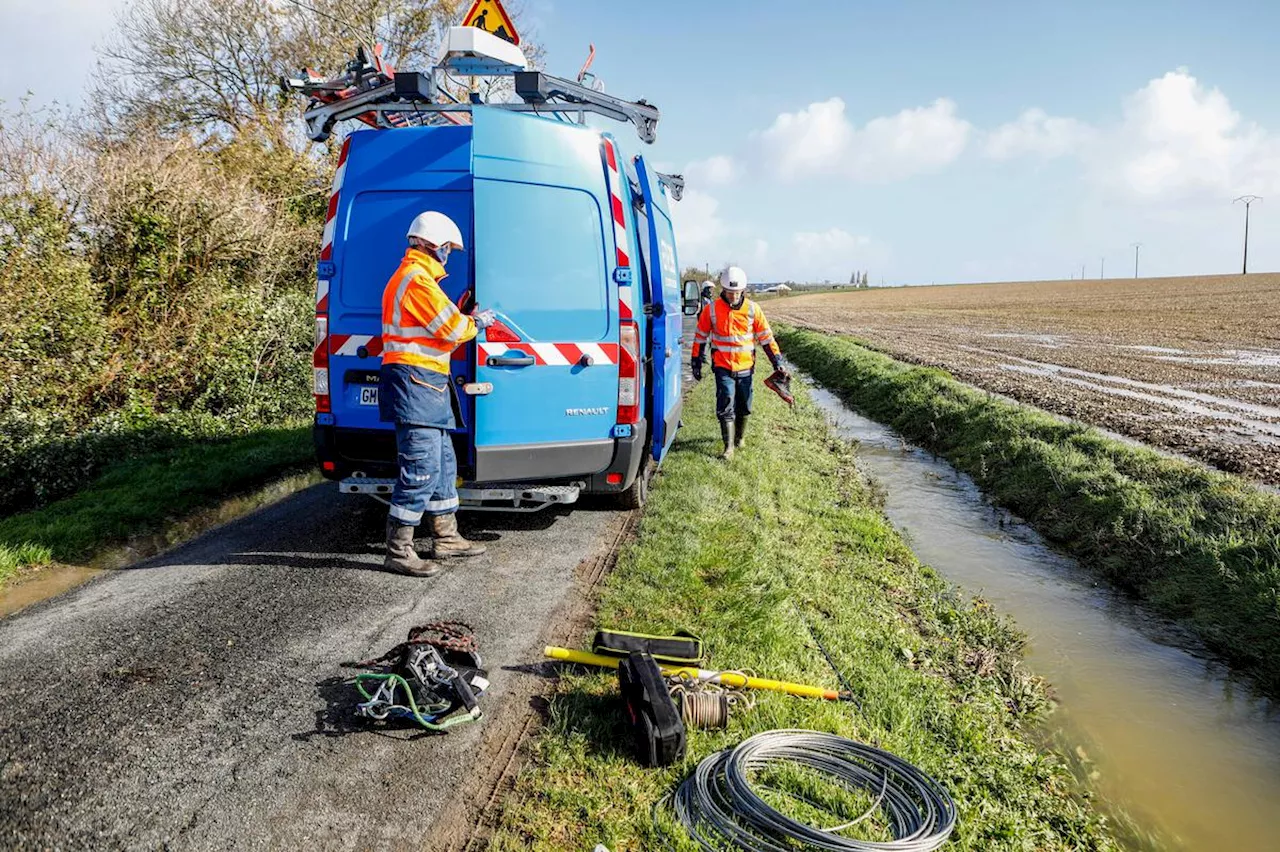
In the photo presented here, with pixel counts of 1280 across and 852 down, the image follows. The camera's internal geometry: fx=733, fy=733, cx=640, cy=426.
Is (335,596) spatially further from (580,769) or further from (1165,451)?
(1165,451)

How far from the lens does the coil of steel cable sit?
2.46 metres

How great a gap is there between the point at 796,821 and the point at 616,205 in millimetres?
3753

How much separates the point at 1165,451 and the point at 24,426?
11860mm

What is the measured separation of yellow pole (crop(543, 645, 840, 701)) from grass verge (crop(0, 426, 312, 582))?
3.60m

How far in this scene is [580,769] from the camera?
2727 mm

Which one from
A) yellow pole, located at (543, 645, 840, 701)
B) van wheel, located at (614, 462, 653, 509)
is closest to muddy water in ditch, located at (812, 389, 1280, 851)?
yellow pole, located at (543, 645, 840, 701)

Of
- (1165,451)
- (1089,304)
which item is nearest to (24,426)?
(1165,451)

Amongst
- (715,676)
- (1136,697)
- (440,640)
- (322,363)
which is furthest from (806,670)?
(322,363)

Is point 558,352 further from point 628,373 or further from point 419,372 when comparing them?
point 419,372

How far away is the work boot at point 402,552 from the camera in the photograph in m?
4.54

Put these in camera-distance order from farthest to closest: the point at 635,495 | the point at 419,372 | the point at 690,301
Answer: the point at 690,301 → the point at 635,495 → the point at 419,372

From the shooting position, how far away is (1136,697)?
13.7 ft

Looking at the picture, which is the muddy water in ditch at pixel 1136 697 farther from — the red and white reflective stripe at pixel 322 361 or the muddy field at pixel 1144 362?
the red and white reflective stripe at pixel 322 361

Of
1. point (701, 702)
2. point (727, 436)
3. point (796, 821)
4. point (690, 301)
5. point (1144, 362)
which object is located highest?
point (690, 301)
